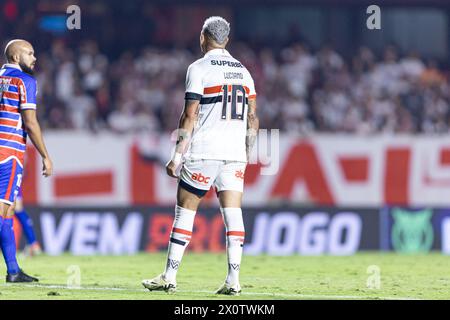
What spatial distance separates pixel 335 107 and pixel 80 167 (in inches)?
199

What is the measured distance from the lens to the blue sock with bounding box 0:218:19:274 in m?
11.6

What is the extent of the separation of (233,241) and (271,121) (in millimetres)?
10224

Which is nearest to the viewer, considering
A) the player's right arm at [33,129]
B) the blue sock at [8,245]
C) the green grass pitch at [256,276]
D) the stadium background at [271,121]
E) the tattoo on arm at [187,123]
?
the tattoo on arm at [187,123]

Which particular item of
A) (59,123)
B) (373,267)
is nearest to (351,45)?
(59,123)

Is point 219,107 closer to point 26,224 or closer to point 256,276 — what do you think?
point 256,276

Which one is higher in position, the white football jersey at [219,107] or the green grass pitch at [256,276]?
the white football jersey at [219,107]

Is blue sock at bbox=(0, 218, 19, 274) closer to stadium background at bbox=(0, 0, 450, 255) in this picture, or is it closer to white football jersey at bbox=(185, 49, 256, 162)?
white football jersey at bbox=(185, 49, 256, 162)

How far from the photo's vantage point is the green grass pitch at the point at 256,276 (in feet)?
35.8

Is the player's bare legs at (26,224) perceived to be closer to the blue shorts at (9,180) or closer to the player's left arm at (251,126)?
the blue shorts at (9,180)

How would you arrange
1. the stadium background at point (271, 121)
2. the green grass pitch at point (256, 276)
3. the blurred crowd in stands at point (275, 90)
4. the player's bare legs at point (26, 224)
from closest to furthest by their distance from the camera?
the green grass pitch at point (256, 276), the player's bare legs at point (26, 224), the stadium background at point (271, 121), the blurred crowd in stands at point (275, 90)

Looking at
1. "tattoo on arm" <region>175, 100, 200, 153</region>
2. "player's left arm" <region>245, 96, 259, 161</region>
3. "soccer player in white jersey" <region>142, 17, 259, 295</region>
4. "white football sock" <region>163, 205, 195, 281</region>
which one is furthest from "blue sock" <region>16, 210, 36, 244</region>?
"tattoo on arm" <region>175, 100, 200, 153</region>

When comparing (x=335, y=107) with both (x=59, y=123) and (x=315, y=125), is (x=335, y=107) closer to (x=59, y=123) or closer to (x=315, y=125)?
(x=315, y=125)

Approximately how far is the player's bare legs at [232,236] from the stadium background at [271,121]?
23.7 feet

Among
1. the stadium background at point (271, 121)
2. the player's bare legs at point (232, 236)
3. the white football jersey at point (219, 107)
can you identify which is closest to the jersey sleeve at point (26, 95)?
the white football jersey at point (219, 107)
